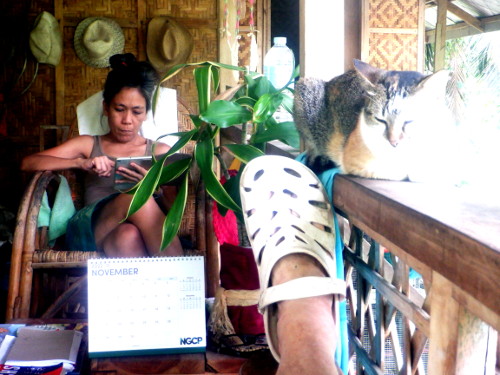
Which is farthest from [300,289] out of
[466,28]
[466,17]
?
[466,28]

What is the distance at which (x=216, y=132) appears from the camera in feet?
4.73

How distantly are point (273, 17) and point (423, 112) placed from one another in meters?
4.57

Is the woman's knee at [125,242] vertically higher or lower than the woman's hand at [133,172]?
lower

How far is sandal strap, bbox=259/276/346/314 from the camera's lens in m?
0.75

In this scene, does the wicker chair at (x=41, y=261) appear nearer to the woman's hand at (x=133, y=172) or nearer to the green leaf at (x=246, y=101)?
the woman's hand at (x=133, y=172)

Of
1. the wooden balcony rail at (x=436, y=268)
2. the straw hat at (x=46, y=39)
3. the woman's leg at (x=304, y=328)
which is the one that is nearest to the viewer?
the wooden balcony rail at (x=436, y=268)

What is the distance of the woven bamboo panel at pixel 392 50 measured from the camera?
4.18m

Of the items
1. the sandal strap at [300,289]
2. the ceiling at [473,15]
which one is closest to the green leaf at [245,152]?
the sandal strap at [300,289]

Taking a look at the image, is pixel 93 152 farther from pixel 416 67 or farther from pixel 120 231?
pixel 416 67

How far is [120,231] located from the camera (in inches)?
80.4

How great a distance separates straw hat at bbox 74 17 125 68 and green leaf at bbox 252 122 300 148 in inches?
107

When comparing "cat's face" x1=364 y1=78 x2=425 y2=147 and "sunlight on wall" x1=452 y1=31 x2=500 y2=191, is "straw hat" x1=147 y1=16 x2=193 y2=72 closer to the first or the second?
"sunlight on wall" x1=452 y1=31 x2=500 y2=191

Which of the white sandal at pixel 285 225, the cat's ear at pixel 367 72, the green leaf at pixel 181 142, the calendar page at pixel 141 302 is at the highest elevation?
the cat's ear at pixel 367 72

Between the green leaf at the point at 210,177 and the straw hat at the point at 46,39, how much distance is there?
9.49 ft
